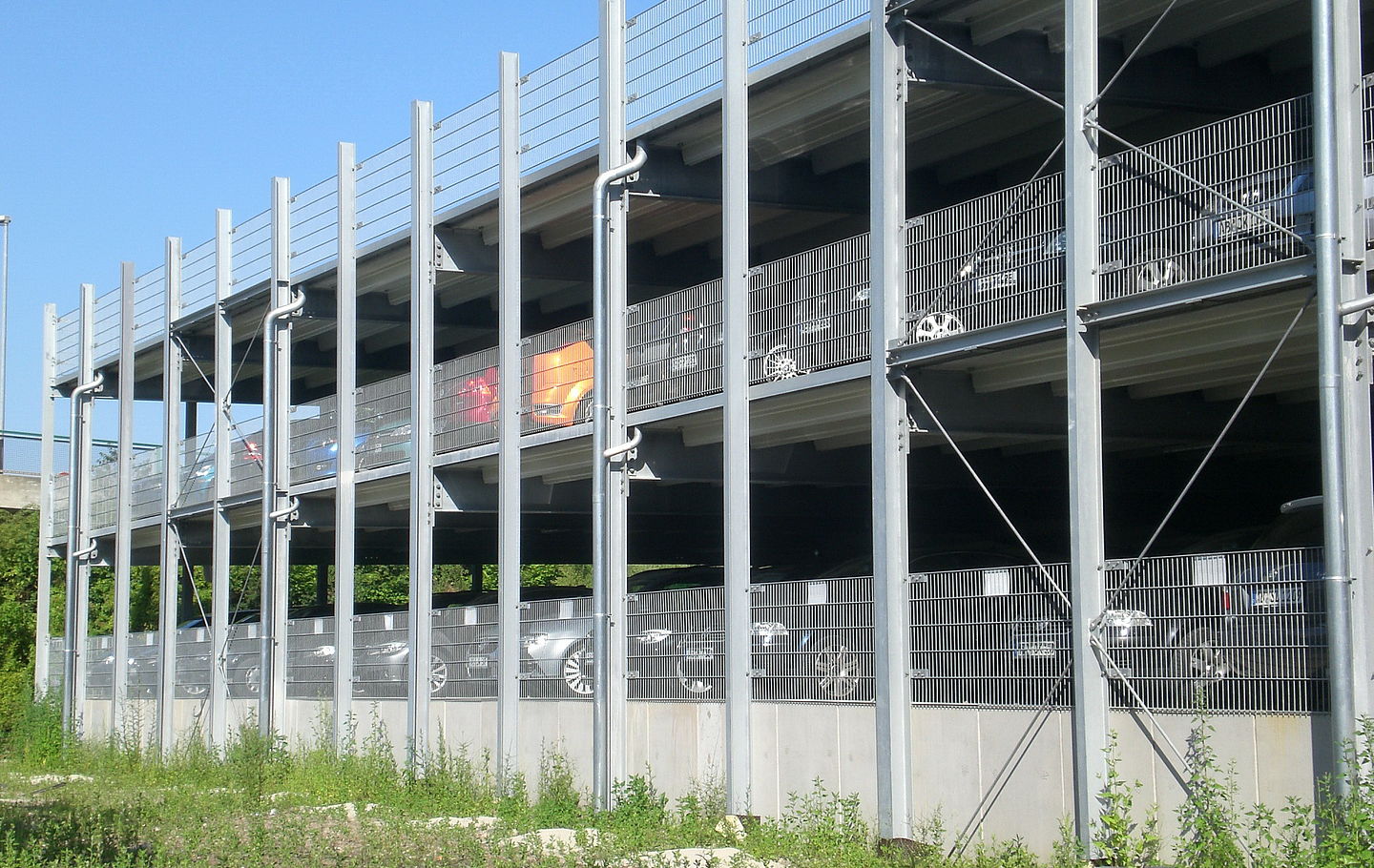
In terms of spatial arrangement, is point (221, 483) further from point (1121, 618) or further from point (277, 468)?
point (1121, 618)

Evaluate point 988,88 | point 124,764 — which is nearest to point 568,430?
point 988,88

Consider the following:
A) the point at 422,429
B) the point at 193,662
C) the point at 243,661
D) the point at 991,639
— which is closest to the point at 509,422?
the point at 422,429

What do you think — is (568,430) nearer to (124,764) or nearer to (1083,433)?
(1083,433)

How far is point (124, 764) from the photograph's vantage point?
Result: 2519 cm

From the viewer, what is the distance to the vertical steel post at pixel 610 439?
1661 centimetres

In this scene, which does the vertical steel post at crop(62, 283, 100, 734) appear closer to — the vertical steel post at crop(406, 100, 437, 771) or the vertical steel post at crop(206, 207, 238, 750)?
the vertical steel post at crop(206, 207, 238, 750)

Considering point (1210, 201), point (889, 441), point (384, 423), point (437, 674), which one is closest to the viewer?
point (1210, 201)

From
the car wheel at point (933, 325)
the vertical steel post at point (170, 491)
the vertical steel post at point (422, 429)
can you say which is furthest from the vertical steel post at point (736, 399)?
the vertical steel post at point (170, 491)

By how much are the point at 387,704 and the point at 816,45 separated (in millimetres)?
10755

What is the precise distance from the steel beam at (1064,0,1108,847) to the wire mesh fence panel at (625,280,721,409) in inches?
196

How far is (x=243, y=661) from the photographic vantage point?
24.8 meters

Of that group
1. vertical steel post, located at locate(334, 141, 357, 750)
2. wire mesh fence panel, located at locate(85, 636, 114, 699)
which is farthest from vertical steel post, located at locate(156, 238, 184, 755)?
vertical steel post, located at locate(334, 141, 357, 750)

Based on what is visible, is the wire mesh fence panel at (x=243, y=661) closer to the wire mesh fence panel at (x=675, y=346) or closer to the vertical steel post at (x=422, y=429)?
the vertical steel post at (x=422, y=429)

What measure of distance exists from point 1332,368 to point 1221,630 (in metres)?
2.05
